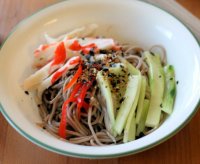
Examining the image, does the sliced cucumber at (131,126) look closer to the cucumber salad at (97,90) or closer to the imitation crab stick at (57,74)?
the cucumber salad at (97,90)

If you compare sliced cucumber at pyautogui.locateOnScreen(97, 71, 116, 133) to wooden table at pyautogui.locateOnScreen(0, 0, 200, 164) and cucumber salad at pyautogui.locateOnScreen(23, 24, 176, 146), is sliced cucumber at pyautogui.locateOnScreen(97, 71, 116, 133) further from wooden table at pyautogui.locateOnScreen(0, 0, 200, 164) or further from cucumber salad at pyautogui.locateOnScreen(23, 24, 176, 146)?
wooden table at pyautogui.locateOnScreen(0, 0, 200, 164)

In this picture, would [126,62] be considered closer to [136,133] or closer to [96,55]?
[96,55]

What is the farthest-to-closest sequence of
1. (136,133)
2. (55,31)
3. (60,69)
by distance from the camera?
(55,31) → (60,69) → (136,133)

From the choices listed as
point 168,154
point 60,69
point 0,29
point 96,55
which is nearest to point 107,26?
point 96,55

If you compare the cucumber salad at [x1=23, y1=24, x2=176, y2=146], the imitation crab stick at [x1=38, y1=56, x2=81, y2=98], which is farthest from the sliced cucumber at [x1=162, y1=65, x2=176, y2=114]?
the imitation crab stick at [x1=38, y1=56, x2=81, y2=98]

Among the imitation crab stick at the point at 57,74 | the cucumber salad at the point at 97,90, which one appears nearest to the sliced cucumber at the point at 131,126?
the cucumber salad at the point at 97,90

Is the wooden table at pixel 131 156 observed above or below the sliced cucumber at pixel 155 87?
below

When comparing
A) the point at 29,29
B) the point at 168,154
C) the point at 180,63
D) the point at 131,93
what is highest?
the point at 29,29

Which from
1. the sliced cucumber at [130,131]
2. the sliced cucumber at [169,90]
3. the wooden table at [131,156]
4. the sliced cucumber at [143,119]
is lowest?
the wooden table at [131,156]
